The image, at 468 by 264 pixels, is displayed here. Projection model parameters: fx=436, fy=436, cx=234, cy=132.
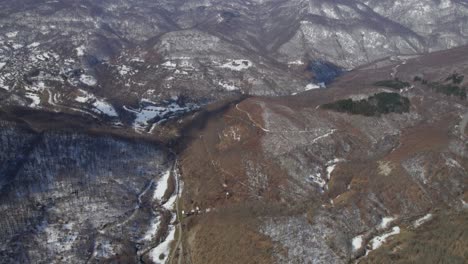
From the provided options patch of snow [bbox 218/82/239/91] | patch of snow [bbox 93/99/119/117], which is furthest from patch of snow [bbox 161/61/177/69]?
patch of snow [bbox 93/99/119/117]

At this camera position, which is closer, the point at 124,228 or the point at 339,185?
the point at 124,228

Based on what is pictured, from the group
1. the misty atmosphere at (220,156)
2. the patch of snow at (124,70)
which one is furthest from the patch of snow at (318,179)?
the patch of snow at (124,70)

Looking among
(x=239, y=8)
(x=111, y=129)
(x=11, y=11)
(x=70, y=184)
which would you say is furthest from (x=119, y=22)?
(x=70, y=184)

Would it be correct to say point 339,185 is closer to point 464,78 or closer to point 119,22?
point 464,78

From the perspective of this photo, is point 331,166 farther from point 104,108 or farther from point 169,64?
point 169,64

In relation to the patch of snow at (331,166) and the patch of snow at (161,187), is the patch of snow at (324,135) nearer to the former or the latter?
the patch of snow at (331,166)

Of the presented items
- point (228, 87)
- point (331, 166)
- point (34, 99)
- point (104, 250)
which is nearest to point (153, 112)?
point (228, 87)
